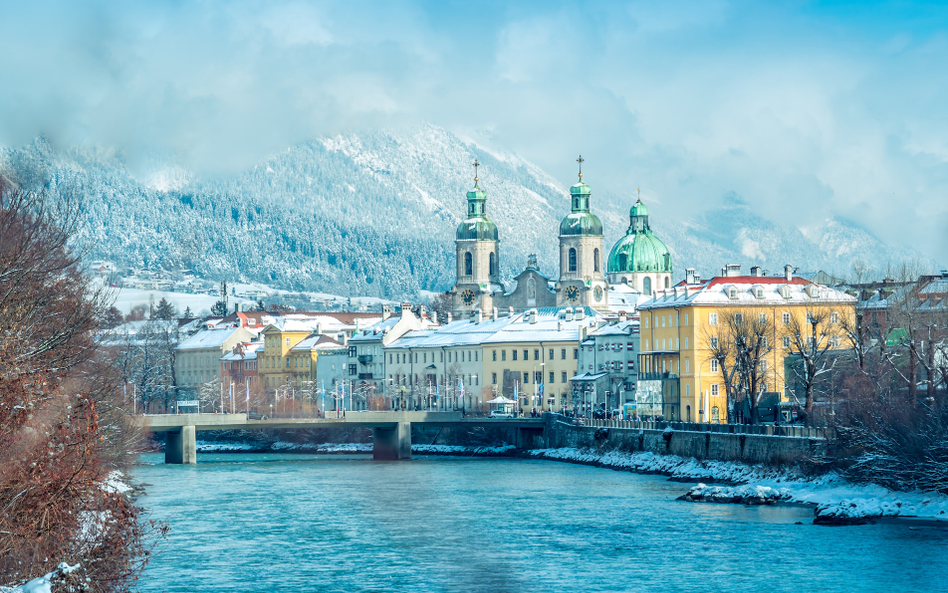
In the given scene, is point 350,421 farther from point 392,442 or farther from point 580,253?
point 580,253

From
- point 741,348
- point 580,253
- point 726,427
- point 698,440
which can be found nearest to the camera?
point 726,427

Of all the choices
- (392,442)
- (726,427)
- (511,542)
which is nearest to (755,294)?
(392,442)

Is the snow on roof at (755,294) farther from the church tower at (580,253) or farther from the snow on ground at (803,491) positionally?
the church tower at (580,253)

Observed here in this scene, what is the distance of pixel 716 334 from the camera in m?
103

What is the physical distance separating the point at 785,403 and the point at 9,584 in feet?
233

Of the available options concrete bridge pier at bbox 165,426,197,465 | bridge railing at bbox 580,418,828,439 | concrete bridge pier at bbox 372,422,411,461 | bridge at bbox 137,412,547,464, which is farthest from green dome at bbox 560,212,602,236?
concrete bridge pier at bbox 165,426,197,465

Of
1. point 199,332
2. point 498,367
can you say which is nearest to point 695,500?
point 498,367

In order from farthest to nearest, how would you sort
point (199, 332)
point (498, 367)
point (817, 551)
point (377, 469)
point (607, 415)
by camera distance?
point (199, 332)
point (498, 367)
point (607, 415)
point (377, 469)
point (817, 551)

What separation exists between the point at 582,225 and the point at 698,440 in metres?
117

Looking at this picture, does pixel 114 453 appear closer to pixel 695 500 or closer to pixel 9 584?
pixel 695 500

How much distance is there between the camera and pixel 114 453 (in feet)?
186

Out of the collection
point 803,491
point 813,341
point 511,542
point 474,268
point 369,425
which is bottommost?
point 511,542

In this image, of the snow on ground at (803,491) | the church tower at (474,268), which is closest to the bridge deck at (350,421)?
the snow on ground at (803,491)

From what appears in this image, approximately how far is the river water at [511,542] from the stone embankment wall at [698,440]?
11.7 ft
